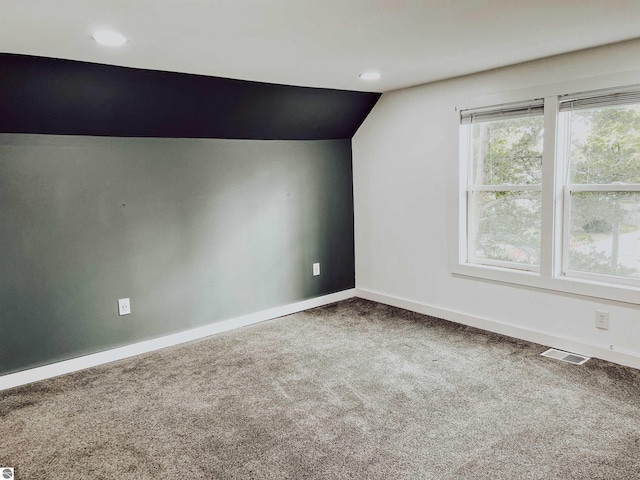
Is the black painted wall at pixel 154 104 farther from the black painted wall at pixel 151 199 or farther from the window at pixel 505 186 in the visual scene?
the window at pixel 505 186

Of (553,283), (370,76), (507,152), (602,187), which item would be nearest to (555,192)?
(602,187)

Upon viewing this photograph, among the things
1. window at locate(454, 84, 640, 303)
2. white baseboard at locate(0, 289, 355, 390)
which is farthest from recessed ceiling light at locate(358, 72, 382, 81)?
white baseboard at locate(0, 289, 355, 390)

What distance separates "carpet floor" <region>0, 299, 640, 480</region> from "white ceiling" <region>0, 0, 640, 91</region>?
195 centimetres

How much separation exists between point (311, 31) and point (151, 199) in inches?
73.0

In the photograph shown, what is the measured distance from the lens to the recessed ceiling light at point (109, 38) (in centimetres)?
217

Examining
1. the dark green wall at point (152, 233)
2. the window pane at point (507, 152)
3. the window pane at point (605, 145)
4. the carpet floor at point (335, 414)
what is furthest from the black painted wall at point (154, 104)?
the window pane at point (605, 145)

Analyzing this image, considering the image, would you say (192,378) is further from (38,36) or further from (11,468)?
(38,36)

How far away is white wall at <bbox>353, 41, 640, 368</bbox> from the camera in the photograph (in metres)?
2.97

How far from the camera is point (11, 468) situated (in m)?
2.14

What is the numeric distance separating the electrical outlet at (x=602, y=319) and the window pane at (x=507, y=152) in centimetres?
97

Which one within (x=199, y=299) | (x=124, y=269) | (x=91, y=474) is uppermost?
(x=124, y=269)

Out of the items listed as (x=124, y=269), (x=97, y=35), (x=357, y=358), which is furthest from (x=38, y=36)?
(x=357, y=358)

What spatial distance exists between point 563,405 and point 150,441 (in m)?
2.15

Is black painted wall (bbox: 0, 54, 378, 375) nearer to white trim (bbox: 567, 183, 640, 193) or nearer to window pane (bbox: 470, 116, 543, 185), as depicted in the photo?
window pane (bbox: 470, 116, 543, 185)
